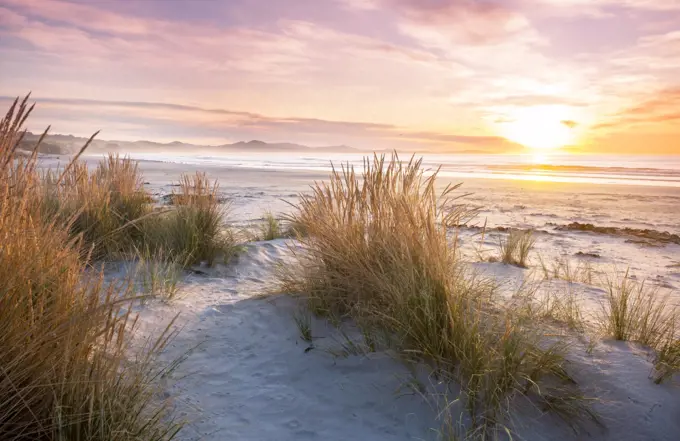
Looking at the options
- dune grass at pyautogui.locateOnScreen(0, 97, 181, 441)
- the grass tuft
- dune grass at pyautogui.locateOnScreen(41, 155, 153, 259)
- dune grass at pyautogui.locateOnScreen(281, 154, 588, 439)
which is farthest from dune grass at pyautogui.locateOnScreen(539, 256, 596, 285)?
dune grass at pyautogui.locateOnScreen(41, 155, 153, 259)

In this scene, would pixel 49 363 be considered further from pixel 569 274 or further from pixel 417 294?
pixel 569 274

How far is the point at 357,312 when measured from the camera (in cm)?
335

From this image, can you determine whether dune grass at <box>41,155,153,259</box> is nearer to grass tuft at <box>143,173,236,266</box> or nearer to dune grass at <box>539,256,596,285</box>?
grass tuft at <box>143,173,236,266</box>

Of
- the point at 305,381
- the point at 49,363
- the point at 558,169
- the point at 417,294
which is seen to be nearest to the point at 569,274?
the point at 417,294

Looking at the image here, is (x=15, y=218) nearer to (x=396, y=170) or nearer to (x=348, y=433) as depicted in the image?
(x=348, y=433)

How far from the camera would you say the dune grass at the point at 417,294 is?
2.42m

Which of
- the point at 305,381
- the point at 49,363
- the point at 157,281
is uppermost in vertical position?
the point at 49,363

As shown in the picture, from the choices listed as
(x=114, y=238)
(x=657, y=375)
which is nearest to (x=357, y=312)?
(x=657, y=375)

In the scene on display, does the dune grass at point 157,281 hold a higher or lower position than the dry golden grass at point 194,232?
lower

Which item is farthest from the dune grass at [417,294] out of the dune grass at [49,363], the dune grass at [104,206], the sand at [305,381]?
the dune grass at [104,206]

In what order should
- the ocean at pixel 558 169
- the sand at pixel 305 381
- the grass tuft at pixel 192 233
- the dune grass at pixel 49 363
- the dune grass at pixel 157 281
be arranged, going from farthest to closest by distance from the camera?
1. the ocean at pixel 558 169
2. the grass tuft at pixel 192 233
3. the dune grass at pixel 157 281
4. the sand at pixel 305 381
5. the dune grass at pixel 49 363

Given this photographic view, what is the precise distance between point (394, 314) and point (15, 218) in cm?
205

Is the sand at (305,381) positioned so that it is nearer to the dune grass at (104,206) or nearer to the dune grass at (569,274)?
the dune grass at (569,274)

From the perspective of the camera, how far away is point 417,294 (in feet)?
9.16
